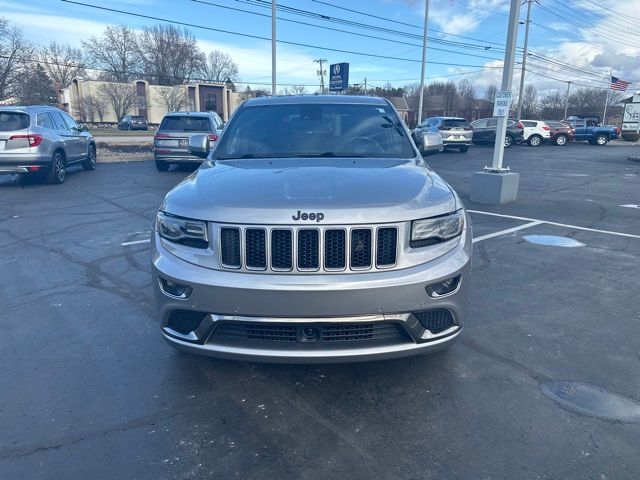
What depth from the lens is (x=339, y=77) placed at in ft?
65.7

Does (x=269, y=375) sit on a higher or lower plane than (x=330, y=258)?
lower

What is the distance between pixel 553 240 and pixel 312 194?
529 centimetres

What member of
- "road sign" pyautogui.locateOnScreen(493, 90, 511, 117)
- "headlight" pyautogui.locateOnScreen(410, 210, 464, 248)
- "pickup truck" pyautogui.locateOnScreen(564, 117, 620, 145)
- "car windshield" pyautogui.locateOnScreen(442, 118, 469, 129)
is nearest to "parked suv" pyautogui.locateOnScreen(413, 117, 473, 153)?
"car windshield" pyautogui.locateOnScreen(442, 118, 469, 129)

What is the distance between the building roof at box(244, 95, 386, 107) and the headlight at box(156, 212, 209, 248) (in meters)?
2.13

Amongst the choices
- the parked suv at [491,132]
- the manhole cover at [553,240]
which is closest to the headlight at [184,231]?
the manhole cover at [553,240]

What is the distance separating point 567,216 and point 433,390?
6.98 m

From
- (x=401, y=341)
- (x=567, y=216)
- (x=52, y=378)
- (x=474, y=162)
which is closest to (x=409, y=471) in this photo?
(x=401, y=341)

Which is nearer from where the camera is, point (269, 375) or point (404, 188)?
point (404, 188)

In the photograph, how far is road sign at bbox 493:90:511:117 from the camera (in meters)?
9.04

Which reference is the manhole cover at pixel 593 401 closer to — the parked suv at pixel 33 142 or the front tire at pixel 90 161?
the parked suv at pixel 33 142

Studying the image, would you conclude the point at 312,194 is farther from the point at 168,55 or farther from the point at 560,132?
the point at 168,55

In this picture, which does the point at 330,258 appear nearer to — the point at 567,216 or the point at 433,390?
the point at 433,390

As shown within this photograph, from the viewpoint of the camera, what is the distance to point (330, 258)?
2.65 metres

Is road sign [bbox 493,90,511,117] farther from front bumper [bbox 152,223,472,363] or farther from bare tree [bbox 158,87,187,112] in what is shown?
bare tree [bbox 158,87,187,112]
